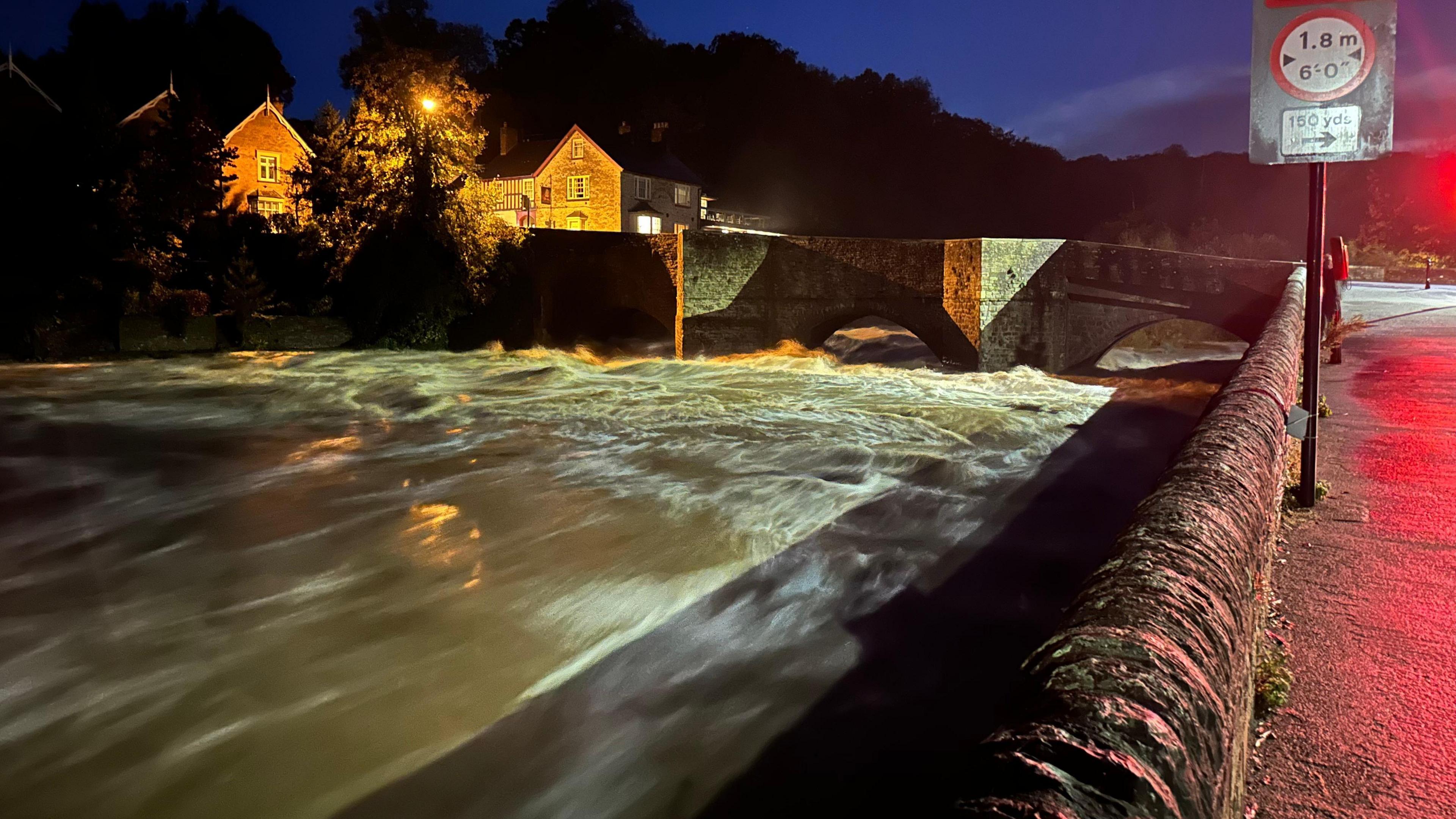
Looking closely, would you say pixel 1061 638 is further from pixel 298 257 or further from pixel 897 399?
pixel 298 257

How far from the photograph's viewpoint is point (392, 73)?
2444cm

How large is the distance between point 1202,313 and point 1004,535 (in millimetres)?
16116

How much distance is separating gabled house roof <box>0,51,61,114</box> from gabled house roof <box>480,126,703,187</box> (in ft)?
52.9

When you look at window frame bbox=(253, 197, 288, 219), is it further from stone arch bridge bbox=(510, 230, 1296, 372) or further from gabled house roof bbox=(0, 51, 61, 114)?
stone arch bridge bbox=(510, 230, 1296, 372)

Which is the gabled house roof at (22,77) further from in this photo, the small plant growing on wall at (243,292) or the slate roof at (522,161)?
the slate roof at (522,161)

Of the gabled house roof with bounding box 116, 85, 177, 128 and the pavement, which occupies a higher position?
the gabled house roof with bounding box 116, 85, 177, 128

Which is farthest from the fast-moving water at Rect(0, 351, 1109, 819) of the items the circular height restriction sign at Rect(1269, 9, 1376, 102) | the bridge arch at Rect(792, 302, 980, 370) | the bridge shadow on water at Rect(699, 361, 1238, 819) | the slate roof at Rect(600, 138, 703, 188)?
the slate roof at Rect(600, 138, 703, 188)

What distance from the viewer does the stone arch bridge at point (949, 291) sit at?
20875 millimetres

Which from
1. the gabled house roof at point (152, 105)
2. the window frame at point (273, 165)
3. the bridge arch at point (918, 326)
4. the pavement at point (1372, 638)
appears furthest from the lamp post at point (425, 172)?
the pavement at point (1372, 638)

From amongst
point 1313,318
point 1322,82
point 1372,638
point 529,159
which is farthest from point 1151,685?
point 529,159

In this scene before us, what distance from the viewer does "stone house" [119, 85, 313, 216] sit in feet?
111

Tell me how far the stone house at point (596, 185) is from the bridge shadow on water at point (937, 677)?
34580 millimetres

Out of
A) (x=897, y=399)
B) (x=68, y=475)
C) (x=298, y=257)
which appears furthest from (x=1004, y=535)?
(x=298, y=257)

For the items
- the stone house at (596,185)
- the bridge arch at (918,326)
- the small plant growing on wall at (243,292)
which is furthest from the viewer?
the stone house at (596,185)
